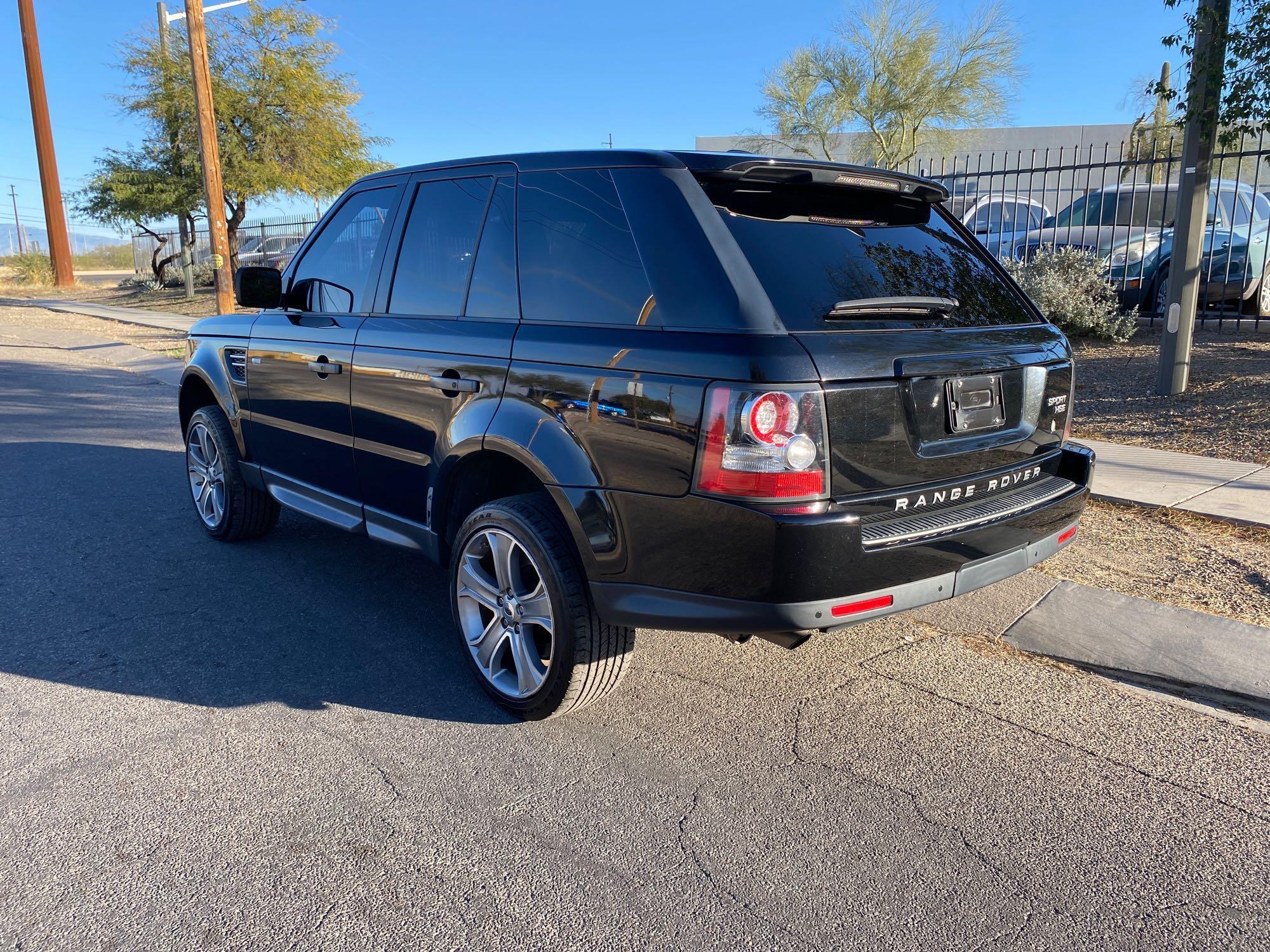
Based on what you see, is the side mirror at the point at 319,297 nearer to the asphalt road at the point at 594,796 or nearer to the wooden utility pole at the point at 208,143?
the asphalt road at the point at 594,796

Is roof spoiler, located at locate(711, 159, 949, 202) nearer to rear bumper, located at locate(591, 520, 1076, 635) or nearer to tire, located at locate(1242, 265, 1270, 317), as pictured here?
rear bumper, located at locate(591, 520, 1076, 635)

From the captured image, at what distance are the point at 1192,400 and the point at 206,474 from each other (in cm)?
793

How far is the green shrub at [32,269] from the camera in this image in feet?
132

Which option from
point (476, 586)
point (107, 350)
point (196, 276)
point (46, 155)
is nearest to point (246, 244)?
point (196, 276)

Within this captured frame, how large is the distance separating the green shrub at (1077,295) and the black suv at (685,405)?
25.6 ft

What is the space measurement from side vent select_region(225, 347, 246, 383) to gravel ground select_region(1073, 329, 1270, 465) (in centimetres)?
644

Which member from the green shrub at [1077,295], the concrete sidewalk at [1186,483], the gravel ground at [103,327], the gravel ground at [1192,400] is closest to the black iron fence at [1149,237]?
the green shrub at [1077,295]

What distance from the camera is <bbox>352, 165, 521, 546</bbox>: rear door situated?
3.44m

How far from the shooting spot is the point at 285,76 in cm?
2566

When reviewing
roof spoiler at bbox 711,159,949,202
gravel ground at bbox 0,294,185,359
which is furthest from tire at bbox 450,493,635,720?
gravel ground at bbox 0,294,185,359

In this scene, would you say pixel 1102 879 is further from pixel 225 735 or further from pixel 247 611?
pixel 247 611

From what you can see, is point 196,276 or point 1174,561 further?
point 196,276

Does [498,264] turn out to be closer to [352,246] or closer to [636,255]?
[636,255]

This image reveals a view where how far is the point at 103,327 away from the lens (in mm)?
20594
